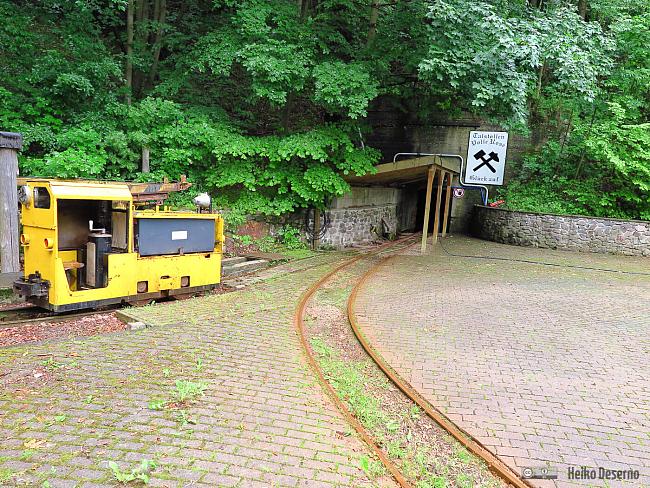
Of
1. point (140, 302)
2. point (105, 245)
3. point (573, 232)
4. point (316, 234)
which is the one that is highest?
point (105, 245)

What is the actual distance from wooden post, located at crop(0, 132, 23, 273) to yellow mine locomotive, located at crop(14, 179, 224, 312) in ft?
0.80

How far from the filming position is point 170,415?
4148 millimetres

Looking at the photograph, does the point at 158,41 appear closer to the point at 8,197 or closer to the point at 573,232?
the point at 8,197

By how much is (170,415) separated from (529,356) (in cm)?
490

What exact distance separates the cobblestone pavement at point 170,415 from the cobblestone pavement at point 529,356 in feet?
5.15

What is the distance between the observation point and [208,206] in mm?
9344

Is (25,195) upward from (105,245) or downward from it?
upward

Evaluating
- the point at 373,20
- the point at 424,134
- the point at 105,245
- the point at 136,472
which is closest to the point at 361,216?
the point at 373,20

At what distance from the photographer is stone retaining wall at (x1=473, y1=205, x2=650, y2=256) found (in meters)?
17.4

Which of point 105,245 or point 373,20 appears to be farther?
point 373,20

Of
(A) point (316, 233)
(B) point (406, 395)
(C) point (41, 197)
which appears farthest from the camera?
(A) point (316, 233)

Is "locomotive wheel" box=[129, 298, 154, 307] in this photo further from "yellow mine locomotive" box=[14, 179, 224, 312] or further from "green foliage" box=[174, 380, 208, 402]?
"green foliage" box=[174, 380, 208, 402]

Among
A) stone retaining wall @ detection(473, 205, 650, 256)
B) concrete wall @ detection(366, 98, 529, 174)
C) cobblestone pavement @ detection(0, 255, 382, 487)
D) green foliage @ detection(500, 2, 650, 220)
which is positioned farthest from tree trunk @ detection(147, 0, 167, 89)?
green foliage @ detection(500, 2, 650, 220)

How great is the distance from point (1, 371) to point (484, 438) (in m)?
4.88
